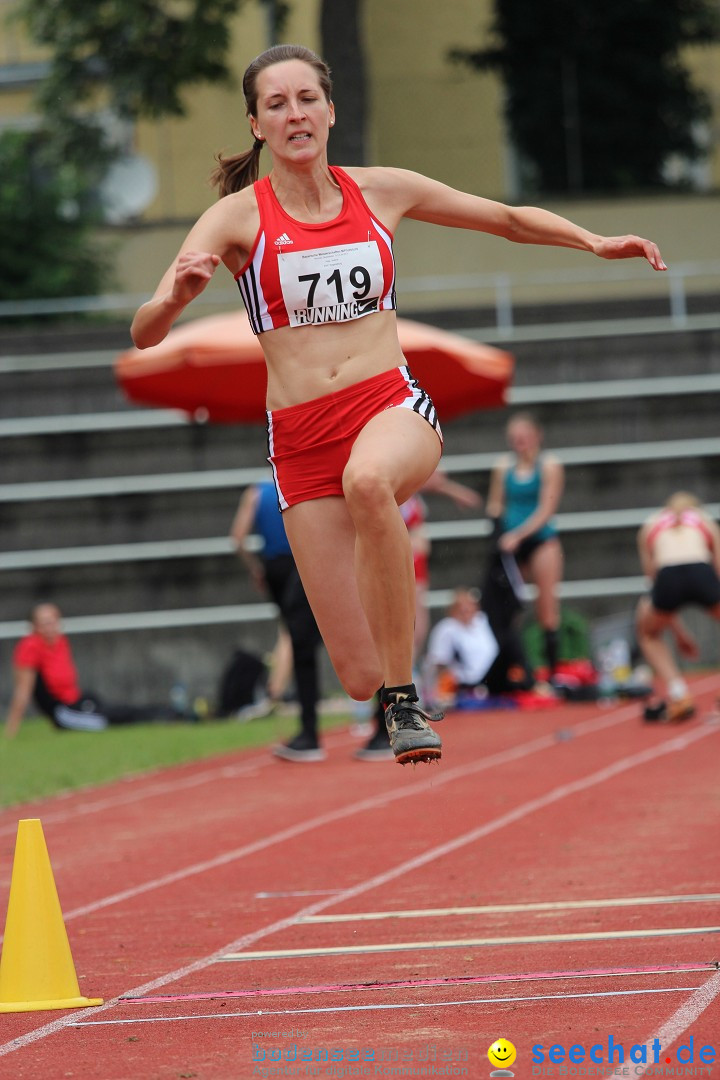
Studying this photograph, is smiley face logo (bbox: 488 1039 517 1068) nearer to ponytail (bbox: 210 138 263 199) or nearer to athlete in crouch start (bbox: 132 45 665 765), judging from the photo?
athlete in crouch start (bbox: 132 45 665 765)

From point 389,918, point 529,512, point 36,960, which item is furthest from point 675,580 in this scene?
point 36,960

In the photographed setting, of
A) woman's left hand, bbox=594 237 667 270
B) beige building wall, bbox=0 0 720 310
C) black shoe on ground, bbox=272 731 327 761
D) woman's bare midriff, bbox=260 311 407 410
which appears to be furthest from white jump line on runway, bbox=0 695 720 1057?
beige building wall, bbox=0 0 720 310

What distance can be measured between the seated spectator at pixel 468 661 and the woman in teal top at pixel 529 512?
0.61 metres

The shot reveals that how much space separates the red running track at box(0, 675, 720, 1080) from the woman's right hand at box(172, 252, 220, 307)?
1894 mm

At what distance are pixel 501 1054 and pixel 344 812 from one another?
522 centimetres

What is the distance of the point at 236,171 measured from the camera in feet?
19.4

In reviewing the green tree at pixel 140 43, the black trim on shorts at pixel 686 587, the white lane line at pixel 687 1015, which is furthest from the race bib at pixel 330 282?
the green tree at pixel 140 43

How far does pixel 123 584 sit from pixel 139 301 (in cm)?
478

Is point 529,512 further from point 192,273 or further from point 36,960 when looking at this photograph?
point 36,960

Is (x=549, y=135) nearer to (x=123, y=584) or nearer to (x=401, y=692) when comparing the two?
(x=123, y=584)

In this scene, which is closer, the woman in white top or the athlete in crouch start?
the athlete in crouch start

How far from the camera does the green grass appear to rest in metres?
11.1

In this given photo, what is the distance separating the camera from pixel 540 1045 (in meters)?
3.85

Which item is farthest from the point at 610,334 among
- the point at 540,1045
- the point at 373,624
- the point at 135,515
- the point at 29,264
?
the point at 540,1045
